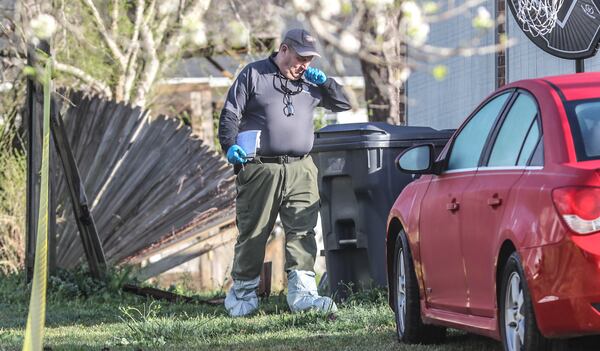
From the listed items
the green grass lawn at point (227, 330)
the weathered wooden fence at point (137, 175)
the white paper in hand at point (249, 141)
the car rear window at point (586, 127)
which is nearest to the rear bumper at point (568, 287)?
→ the car rear window at point (586, 127)

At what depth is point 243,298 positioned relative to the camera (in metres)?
9.33

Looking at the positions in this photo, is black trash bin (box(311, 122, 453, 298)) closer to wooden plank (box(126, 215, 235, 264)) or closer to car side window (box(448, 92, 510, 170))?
car side window (box(448, 92, 510, 170))

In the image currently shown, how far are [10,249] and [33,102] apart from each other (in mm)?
3190

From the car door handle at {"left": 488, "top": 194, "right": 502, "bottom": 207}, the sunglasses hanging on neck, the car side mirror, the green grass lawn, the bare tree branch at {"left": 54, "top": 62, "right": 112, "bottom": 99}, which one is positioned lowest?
the green grass lawn

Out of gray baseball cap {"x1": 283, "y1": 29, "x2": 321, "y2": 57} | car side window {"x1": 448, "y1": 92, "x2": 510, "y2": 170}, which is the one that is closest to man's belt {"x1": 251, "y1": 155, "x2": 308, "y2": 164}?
gray baseball cap {"x1": 283, "y1": 29, "x2": 321, "y2": 57}

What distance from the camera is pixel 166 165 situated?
45.9ft

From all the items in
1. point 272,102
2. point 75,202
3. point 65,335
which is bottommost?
point 65,335

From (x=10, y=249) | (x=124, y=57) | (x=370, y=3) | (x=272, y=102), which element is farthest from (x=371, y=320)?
(x=124, y=57)

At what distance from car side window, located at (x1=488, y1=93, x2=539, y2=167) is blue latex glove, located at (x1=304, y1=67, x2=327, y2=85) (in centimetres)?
311

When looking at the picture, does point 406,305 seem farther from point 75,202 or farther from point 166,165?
point 166,165

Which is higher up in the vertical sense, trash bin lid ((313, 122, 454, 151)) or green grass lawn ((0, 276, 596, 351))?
trash bin lid ((313, 122, 454, 151))

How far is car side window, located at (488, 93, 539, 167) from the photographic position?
572 centimetres

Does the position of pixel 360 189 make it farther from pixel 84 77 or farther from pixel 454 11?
pixel 84 77

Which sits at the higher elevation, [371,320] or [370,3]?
[370,3]
